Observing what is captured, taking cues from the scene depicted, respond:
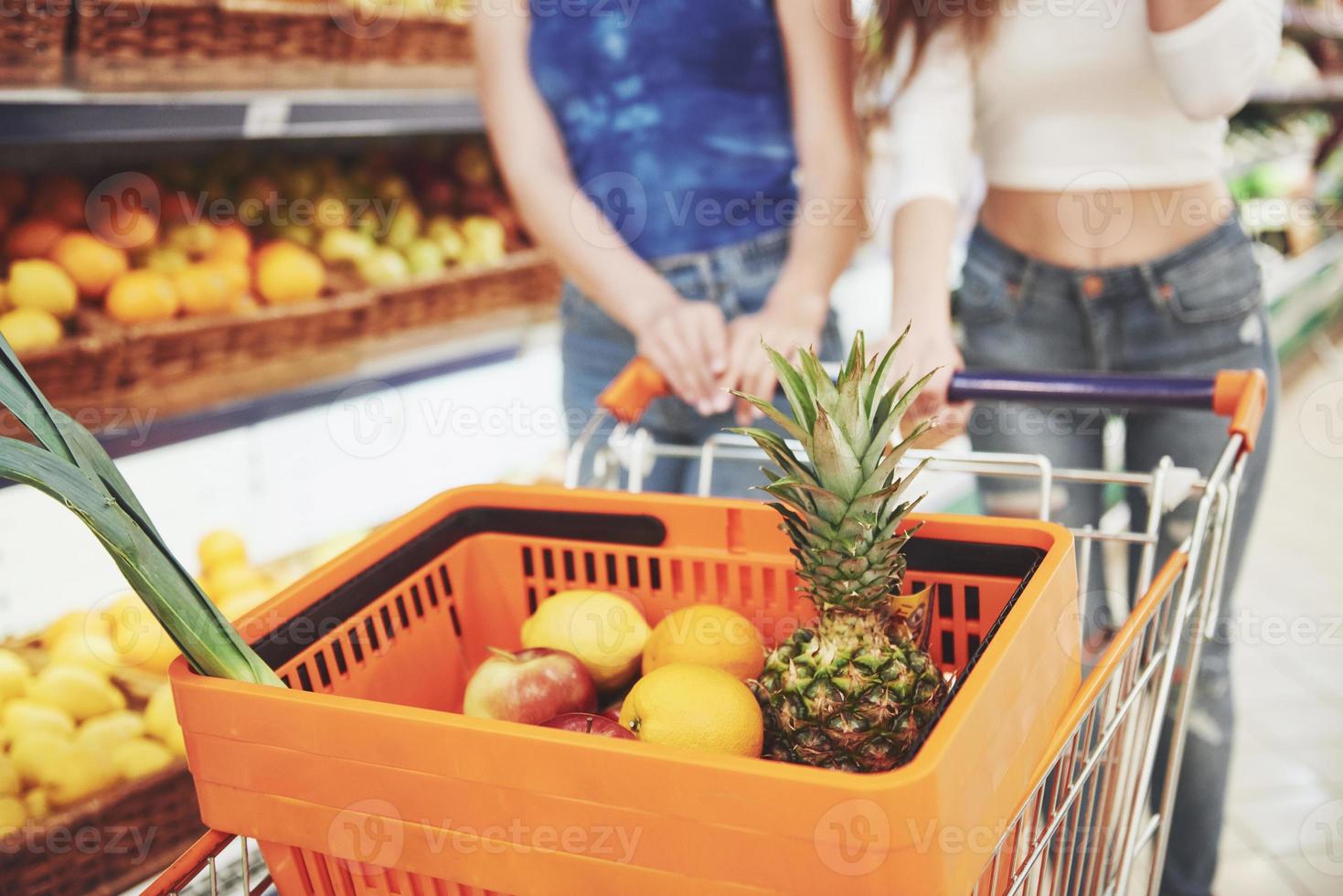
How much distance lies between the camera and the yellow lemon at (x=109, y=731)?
149cm

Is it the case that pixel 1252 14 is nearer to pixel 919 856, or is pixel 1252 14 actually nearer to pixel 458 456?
pixel 919 856

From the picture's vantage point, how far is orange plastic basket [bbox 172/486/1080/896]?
56 centimetres

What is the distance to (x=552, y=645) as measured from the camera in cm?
93

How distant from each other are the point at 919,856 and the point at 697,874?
129 millimetres

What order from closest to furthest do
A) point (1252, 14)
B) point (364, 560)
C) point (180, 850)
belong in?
point (364, 560)
point (1252, 14)
point (180, 850)

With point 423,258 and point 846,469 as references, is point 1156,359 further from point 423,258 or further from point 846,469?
point 423,258

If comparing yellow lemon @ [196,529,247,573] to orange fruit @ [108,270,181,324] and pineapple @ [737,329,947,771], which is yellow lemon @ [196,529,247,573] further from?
→ pineapple @ [737,329,947,771]

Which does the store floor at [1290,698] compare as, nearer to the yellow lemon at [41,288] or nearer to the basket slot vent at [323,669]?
the basket slot vent at [323,669]

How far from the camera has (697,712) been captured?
2.50 feet

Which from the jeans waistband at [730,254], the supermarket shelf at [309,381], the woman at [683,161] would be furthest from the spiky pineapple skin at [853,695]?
the supermarket shelf at [309,381]

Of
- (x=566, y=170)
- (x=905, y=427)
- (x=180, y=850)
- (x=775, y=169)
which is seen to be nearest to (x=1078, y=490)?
(x=905, y=427)

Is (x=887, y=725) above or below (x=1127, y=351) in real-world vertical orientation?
below

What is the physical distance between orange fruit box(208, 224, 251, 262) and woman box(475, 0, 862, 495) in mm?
796

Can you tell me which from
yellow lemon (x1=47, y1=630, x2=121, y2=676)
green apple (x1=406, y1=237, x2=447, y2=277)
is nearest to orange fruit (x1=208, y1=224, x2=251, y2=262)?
green apple (x1=406, y1=237, x2=447, y2=277)
